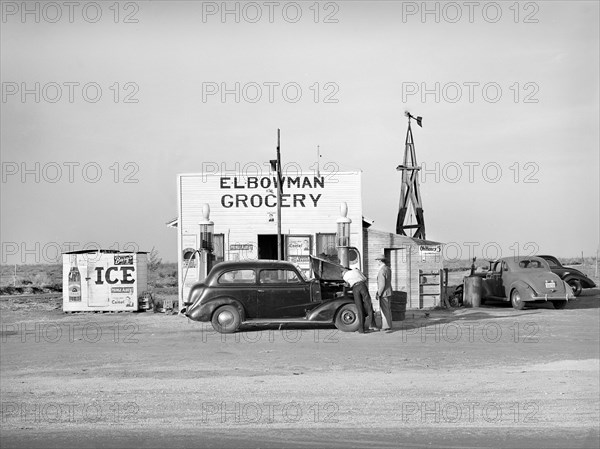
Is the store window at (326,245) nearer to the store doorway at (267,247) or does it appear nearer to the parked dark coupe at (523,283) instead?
the store doorway at (267,247)

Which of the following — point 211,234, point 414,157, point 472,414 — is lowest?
point 472,414

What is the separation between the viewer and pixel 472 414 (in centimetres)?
989

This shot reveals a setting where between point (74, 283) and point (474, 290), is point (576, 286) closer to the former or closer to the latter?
point (474, 290)

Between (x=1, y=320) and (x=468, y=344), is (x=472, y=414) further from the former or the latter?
(x=1, y=320)

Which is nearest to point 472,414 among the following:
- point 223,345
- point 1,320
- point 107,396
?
point 107,396

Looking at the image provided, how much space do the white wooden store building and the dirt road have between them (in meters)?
5.02

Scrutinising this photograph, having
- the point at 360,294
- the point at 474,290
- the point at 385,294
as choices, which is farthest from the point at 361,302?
the point at 474,290

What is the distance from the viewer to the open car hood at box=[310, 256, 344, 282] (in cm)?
2002

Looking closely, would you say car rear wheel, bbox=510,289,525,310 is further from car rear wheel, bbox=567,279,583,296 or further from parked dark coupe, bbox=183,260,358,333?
parked dark coupe, bbox=183,260,358,333

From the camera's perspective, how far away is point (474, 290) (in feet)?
86.5

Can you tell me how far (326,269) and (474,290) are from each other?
801 cm

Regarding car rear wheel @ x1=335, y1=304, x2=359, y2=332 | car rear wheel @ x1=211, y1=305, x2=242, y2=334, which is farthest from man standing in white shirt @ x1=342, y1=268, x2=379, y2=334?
car rear wheel @ x1=211, y1=305, x2=242, y2=334

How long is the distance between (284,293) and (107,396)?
7.93 m

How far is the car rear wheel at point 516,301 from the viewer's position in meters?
25.2
